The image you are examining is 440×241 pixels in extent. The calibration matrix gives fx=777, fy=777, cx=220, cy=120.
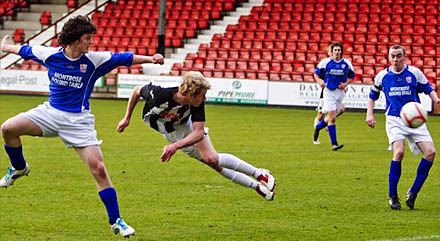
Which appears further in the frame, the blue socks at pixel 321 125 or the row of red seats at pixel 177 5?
the row of red seats at pixel 177 5

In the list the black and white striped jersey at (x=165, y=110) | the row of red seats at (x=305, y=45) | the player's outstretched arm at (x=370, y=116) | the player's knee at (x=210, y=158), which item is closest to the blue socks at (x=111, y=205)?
the black and white striped jersey at (x=165, y=110)

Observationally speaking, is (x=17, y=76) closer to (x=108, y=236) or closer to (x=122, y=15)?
(x=122, y=15)

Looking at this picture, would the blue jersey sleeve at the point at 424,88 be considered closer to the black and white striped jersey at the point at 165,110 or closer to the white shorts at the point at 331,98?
the black and white striped jersey at the point at 165,110

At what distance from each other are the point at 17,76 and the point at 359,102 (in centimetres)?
1368

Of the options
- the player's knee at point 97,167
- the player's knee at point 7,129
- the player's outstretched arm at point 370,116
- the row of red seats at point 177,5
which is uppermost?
the player's knee at point 7,129

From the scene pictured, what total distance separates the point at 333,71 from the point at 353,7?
16.3 m

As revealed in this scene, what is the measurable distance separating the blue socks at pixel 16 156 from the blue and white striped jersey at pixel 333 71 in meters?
9.90

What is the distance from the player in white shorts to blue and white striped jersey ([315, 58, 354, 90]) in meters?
8.04

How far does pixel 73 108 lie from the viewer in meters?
7.69

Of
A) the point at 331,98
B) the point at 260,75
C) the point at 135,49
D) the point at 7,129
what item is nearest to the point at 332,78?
the point at 331,98

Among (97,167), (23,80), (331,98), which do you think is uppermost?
(97,167)

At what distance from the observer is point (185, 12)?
116 ft

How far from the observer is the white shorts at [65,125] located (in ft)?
25.0

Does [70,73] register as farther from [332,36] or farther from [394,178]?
[332,36]
